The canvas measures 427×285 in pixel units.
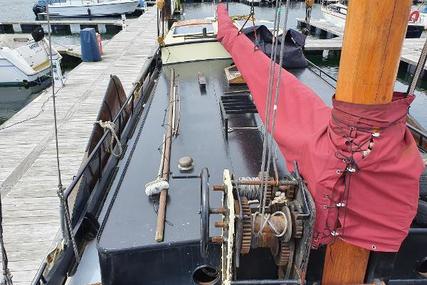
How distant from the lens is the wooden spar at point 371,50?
182cm

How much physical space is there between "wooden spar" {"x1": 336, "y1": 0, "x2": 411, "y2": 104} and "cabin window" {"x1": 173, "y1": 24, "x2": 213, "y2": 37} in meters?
6.36

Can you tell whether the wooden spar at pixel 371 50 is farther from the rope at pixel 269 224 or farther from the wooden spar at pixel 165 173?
the wooden spar at pixel 165 173

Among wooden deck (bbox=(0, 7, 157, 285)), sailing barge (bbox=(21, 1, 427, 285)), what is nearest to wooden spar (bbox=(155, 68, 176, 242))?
sailing barge (bbox=(21, 1, 427, 285))

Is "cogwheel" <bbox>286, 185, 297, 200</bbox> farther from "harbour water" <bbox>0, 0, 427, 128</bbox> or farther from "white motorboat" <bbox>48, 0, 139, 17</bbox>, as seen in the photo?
"white motorboat" <bbox>48, 0, 139, 17</bbox>

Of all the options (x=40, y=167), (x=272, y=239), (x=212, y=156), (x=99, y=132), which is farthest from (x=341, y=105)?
(x=40, y=167)

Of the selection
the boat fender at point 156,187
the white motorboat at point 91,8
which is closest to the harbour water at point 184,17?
the white motorboat at point 91,8

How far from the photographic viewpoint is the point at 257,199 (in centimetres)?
240

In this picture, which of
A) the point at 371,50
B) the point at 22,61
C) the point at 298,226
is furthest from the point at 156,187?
the point at 22,61

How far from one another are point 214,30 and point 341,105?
21.0 ft

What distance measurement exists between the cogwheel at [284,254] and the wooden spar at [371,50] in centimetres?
89

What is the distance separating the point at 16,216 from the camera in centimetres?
673

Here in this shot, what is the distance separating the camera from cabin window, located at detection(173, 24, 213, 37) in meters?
8.09

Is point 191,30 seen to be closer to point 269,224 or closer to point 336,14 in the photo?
point 269,224

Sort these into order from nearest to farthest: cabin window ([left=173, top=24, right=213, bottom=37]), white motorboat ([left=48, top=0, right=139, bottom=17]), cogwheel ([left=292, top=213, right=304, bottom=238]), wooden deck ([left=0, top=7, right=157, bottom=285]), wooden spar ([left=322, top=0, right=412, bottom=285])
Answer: wooden spar ([left=322, top=0, right=412, bottom=285]), cogwheel ([left=292, top=213, right=304, bottom=238]), wooden deck ([left=0, top=7, right=157, bottom=285]), cabin window ([left=173, top=24, right=213, bottom=37]), white motorboat ([left=48, top=0, right=139, bottom=17])
